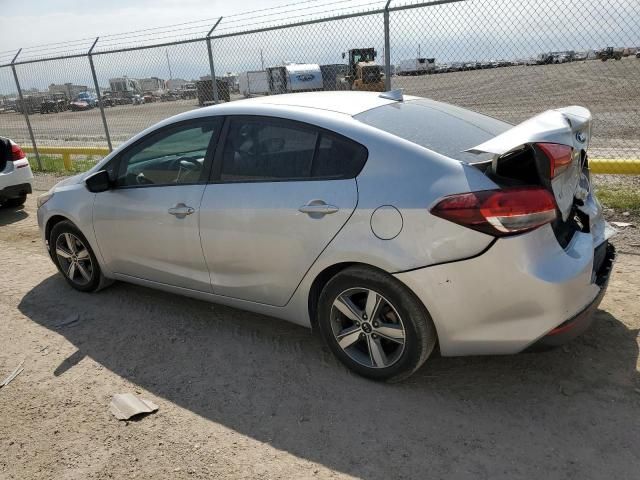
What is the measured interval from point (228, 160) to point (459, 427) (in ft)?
6.87

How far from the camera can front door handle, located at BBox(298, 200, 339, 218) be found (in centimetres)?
300

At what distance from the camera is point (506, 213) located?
8.48ft

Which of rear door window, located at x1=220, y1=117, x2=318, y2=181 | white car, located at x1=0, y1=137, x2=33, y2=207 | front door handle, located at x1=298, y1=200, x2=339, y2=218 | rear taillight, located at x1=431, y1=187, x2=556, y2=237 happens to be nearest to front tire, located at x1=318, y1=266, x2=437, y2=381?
front door handle, located at x1=298, y1=200, x2=339, y2=218

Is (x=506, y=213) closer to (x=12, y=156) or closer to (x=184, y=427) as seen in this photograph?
(x=184, y=427)

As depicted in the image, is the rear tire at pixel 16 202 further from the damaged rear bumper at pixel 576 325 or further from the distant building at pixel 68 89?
the damaged rear bumper at pixel 576 325

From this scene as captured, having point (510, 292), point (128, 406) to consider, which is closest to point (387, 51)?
point (510, 292)

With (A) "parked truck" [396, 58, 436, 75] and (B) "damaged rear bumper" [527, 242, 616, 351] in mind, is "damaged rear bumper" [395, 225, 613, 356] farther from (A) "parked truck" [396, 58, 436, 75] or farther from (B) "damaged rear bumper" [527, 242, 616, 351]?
(A) "parked truck" [396, 58, 436, 75]

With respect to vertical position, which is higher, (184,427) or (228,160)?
(228,160)

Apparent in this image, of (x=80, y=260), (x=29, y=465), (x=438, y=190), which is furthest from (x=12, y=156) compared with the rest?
(x=438, y=190)

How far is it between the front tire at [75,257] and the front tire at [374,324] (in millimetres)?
2362

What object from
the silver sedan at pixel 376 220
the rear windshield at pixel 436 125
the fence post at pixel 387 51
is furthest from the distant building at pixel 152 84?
the rear windshield at pixel 436 125

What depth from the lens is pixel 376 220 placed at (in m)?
2.85

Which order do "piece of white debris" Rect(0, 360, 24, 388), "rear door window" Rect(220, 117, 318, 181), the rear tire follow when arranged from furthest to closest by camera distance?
1. the rear tire
2. "piece of white debris" Rect(0, 360, 24, 388)
3. "rear door window" Rect(220, 117, 318, 181)

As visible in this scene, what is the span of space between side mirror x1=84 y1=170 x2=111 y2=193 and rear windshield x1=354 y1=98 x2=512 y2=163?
6.77 ft
